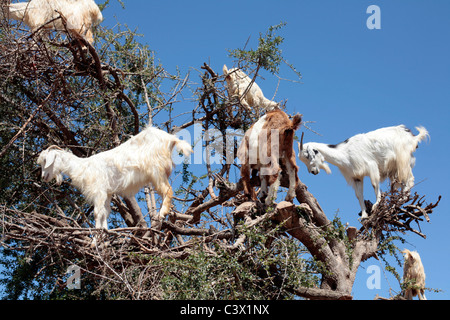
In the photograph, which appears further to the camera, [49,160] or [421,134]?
[421,134]

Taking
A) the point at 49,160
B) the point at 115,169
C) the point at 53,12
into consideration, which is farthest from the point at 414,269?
the point at 53,12

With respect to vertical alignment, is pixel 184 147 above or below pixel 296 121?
below

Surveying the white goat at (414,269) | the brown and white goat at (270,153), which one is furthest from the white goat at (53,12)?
the white goat at (414,269)

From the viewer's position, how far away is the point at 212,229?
8.01m

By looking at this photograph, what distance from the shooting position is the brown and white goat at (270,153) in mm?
8102

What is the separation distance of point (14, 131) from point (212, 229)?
157 inches

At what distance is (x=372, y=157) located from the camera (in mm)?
10273

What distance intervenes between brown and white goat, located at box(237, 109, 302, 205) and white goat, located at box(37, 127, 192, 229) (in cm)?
83

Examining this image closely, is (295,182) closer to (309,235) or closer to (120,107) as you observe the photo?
(309,235)

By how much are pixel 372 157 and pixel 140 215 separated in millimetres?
3826

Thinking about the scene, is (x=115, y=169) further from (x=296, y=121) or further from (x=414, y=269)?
(x=414, y=269)

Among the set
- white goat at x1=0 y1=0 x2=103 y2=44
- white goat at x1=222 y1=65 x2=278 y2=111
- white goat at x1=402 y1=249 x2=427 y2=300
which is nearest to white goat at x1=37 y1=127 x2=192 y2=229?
white goat at x1=222 y1=65 x2=278 y2=111

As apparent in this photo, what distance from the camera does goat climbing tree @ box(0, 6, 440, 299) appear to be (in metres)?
7.48

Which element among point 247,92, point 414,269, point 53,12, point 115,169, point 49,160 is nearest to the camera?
point 49,160
